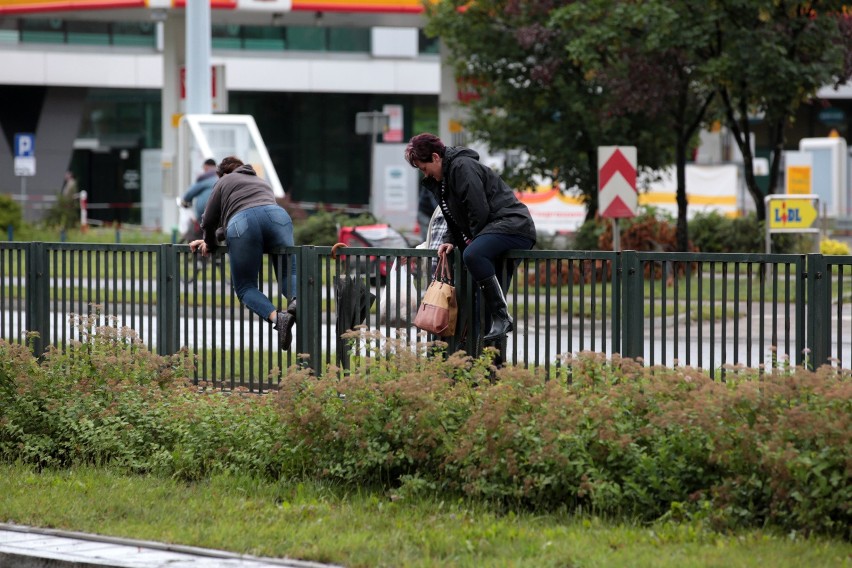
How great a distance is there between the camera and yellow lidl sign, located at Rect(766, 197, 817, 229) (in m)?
18.9

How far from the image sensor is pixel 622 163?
52.5 feet

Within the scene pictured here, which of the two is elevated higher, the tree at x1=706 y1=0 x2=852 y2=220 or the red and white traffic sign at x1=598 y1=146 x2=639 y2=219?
the tree at x1=706 y1=0 x2=852 y2=220

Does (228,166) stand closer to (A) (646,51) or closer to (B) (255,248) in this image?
(B) (255,248)

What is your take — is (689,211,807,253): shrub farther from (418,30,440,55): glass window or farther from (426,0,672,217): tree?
(418,30,440,55): glass window

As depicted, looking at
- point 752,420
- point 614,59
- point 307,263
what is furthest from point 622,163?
point 752,420

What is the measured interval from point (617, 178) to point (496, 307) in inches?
327

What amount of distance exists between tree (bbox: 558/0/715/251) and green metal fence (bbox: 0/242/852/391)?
11.1 m

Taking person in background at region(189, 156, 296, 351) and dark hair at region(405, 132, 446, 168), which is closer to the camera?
dark hair at region(405, 132, 446, 168)

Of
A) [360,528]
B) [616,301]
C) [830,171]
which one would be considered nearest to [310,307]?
[616,301]

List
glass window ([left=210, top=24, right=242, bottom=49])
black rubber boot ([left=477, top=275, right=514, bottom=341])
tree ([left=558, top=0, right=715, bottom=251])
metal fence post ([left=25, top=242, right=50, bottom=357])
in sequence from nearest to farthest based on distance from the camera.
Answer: black rubber boot ([left=477, top=275, right=514, bottom=341]) < metal fence post ([left=25, top=242, right=50, bottom=357]) < tree ([left=558, top=0, right=715, bottom=251]) < glass window ([left=210, top=24, right=242, bottom=49])

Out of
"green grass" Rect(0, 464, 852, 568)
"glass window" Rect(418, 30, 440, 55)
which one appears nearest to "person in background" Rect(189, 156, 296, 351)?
"green grass" Rect(0, 464, 852, 568)

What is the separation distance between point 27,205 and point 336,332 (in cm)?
3730

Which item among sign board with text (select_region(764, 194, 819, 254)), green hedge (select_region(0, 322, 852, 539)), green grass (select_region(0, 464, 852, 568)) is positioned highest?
sign board with text (select_region(764, 194, 819, 254))

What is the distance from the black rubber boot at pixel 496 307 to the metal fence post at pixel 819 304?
5.54 ft
